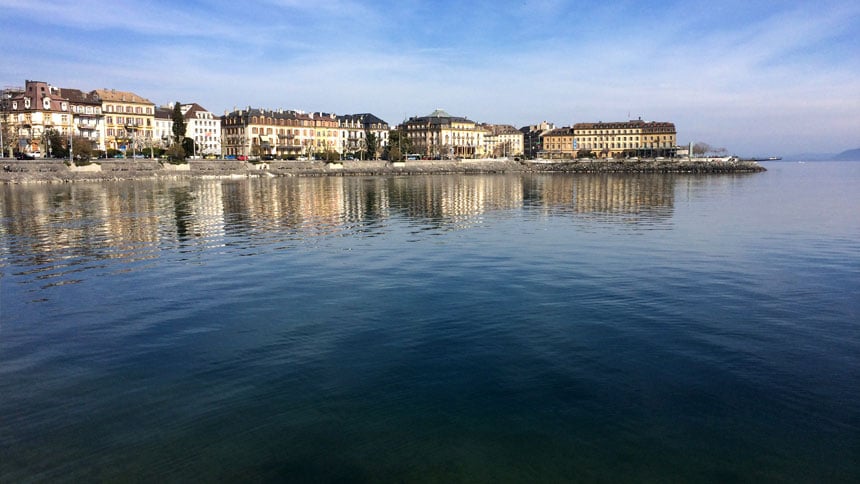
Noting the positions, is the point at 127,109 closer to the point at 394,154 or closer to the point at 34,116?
the point at 34,116

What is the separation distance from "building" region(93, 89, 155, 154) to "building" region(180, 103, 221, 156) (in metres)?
12.3

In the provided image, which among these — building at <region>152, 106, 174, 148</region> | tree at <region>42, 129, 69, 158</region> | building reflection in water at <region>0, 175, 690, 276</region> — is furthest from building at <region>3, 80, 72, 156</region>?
building reflection in water at <region>0, 175, 690, 276</region>

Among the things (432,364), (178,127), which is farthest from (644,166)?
(432,364)

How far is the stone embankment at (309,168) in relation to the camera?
97562 millimetres

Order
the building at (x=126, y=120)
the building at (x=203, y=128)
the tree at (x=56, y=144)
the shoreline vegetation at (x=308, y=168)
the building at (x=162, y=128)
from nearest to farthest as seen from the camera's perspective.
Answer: the shoreline vegetation at (x=308, y=168) < the tree at (x=56, y=144) < the building at (x=126, y=120) < the building at (x=162, y=128) < the building at (x=203, y=128)

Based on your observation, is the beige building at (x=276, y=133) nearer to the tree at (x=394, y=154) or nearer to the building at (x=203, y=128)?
the building at (x=203, y=128)

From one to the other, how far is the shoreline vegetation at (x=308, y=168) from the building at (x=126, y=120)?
2918 centimetres

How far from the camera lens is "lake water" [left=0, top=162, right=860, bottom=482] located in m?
9.20

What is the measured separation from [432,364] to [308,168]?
434 ft

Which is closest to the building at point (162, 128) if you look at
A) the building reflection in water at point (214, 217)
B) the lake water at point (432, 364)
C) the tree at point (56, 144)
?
the tree at point (56, 144)

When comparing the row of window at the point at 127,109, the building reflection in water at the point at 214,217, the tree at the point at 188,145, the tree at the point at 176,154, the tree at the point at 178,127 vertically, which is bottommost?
the building reflection in water at the point at 214,217

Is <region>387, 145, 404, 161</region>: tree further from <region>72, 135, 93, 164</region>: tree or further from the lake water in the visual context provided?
the lake water

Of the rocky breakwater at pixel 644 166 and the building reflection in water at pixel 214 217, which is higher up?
the rocky breakwater at pixel 644 166

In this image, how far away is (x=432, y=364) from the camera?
12.8 metres
